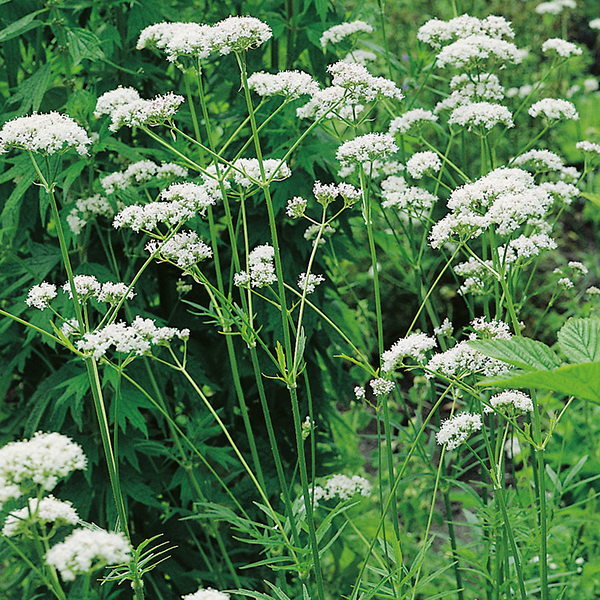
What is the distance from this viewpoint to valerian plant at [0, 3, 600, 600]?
206 cm

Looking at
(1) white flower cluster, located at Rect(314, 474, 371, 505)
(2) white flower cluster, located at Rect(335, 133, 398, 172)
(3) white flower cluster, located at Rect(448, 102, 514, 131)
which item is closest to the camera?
(2) white flower cluster, located at Rect(335, 133, 398, 172)

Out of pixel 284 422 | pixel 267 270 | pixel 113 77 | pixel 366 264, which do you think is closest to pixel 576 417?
pixel 284 422

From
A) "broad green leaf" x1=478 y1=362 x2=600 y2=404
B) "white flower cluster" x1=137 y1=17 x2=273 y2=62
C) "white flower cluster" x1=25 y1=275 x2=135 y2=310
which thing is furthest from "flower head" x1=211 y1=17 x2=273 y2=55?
"broad green leaf" x1=478 y1=362 x2=600 y2=404

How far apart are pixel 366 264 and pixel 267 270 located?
5.01 metres

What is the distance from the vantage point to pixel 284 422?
363cm

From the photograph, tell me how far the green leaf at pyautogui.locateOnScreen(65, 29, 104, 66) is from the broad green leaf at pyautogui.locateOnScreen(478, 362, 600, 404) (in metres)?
2.14

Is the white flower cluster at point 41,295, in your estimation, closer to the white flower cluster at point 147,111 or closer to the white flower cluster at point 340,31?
the white flower cluster at point 147,111

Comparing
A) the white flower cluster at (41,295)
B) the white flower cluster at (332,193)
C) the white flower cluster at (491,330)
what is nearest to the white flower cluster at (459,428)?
the white flower cluster at (491,330)

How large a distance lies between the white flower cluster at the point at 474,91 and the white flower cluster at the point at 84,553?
229 cm

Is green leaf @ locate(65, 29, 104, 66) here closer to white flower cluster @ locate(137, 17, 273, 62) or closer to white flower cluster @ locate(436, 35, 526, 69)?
white flower cluster @ locate(137, 17, 273, 62)

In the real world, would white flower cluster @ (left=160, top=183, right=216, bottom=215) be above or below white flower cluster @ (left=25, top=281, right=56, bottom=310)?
above

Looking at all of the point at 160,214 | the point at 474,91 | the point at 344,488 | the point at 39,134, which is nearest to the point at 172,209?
the point at 160,214

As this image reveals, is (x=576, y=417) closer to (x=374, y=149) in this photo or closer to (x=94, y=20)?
(x=374, y=149)

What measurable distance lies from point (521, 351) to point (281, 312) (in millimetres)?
1123
